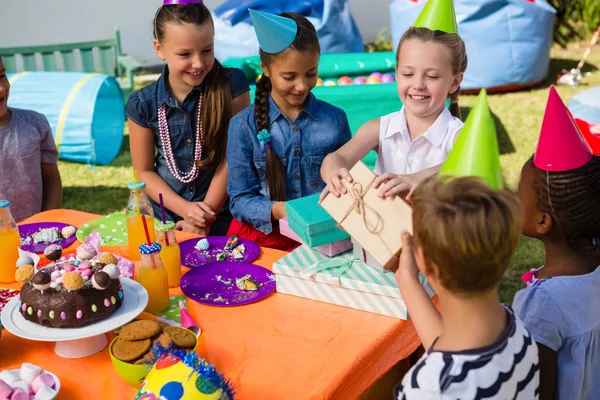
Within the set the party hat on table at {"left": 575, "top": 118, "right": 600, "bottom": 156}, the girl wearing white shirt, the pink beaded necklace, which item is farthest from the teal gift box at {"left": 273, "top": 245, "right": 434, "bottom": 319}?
the party hat on table at {"left": 575, "top": 118, "right": 600, "bottom": 156}

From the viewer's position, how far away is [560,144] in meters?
1.49

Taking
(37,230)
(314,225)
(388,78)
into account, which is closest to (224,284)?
(314,225)

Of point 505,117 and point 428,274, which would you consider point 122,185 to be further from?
point 428,274

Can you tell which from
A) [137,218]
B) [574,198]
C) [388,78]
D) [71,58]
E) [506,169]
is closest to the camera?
[574,198]

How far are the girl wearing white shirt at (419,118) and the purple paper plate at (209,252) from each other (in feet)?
1.07

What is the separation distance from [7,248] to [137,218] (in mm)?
370

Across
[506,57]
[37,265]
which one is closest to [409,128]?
[37,265]

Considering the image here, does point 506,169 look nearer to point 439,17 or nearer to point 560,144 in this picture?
point 439,17

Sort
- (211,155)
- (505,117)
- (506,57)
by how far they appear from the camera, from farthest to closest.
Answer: (506,57) < (505,117) < (211,155)

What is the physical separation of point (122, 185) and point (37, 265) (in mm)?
3229

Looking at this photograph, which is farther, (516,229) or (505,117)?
(505,117)

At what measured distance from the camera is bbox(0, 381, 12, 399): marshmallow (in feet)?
4.09

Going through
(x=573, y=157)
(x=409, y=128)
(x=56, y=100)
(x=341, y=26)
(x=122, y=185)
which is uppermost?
(x=573, y=157)

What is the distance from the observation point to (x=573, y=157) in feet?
4.91
